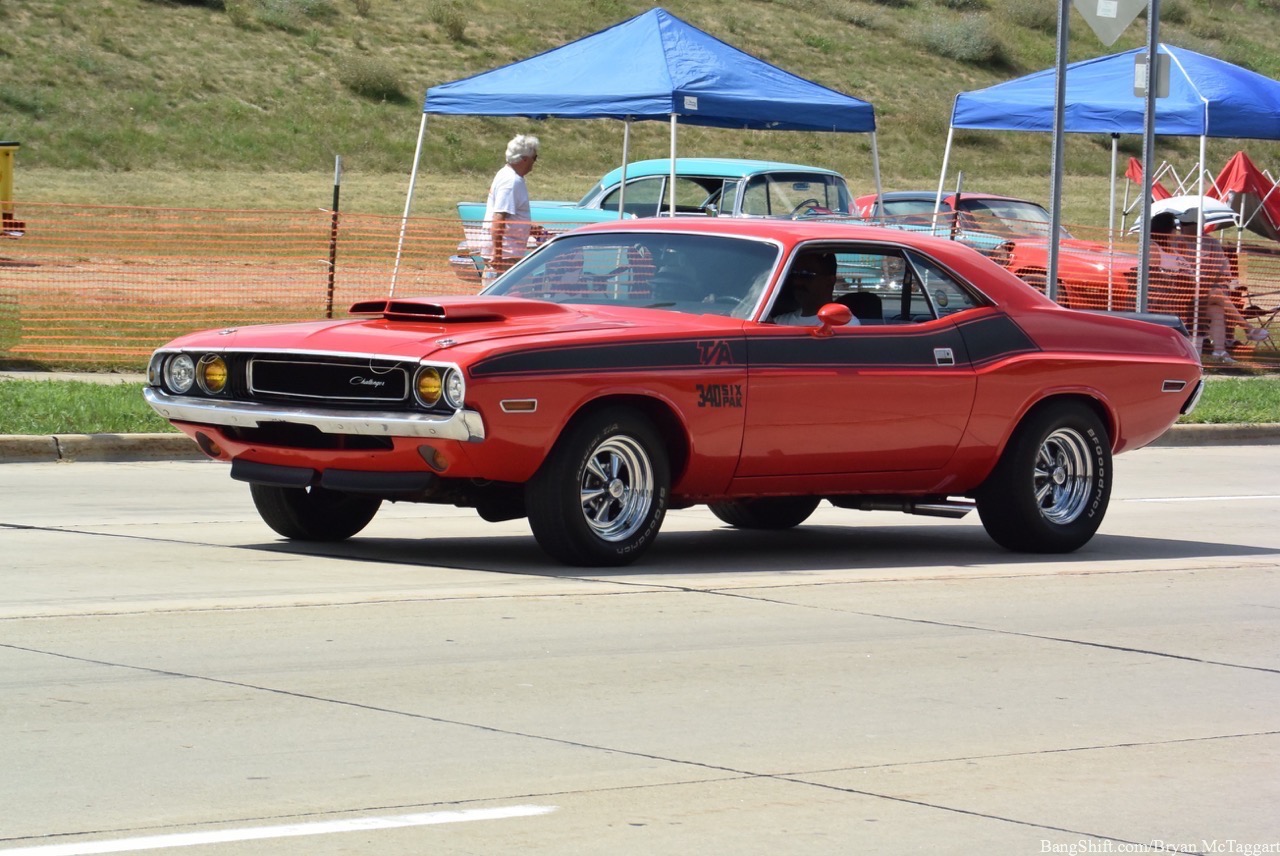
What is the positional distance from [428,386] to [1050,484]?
367 centimetres

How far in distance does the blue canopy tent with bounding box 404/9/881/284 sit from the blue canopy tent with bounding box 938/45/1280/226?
297 centimetres

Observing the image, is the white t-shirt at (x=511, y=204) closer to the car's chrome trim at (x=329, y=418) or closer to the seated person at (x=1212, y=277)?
the seated person at (x=1212, y=277)

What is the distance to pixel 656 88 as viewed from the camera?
65.8 ft

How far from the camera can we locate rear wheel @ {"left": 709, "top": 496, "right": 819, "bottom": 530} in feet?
35.1

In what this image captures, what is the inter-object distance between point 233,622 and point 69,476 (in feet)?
17.3

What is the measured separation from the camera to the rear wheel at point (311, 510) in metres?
9.35

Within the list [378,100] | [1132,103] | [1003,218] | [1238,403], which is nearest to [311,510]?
[1238,403]

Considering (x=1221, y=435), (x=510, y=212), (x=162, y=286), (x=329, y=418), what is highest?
(x=510, y=212)

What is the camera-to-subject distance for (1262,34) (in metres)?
73.6

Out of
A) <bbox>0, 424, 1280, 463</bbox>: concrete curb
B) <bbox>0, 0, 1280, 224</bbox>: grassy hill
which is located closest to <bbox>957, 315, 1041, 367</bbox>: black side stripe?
<bbox>0, 424, 1280, 463</bbox>: concrete curb

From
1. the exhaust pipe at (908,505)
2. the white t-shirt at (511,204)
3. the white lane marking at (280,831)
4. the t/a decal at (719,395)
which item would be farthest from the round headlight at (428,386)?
the white t-shirt at (511,204)

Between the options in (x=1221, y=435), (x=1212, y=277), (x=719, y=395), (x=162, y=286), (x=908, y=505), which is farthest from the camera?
(x=162, y=286)

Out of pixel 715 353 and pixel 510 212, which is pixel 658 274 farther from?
pixel 510 212

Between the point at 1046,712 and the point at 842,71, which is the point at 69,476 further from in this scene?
the point at 842,71
